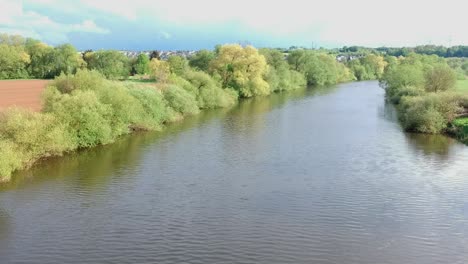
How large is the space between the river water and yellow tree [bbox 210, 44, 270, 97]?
31769mm

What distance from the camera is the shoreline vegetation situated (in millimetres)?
30125

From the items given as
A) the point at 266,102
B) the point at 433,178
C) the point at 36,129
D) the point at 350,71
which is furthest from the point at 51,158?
the point at 350,71

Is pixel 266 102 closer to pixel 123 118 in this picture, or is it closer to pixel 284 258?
pixel 123 118

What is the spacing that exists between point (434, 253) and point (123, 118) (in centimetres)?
2677

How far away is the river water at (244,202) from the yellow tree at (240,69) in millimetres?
31769

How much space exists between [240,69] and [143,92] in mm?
27667

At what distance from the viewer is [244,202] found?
22641mm

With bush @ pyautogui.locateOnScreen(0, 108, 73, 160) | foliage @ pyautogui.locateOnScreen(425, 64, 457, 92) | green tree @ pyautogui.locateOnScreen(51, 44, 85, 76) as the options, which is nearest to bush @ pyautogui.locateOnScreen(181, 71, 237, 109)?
foliage @ pyautogui.locateOnScreen(425, 64, 457, 92)

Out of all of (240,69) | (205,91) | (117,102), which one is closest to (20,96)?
(205,91)

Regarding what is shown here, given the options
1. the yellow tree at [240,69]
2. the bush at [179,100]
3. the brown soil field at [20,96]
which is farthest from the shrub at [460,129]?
the brown soil field at [20,96]

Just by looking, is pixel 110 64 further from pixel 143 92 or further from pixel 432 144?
pixel 432 144

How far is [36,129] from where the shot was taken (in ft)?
94.2

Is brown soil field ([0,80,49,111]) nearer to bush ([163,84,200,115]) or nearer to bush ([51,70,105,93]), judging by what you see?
bush ([51,70,105,93])

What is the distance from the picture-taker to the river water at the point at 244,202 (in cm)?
1753
